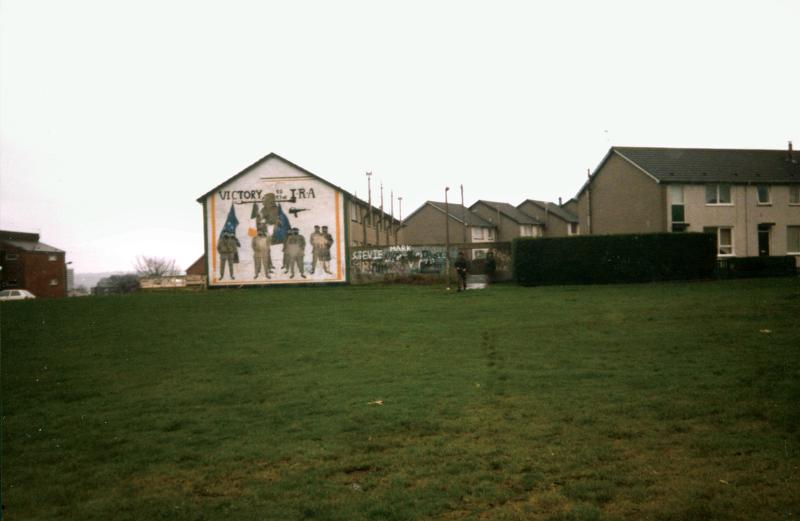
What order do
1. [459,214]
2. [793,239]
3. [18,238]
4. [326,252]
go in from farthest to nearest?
[459,214]
[793,239]
[326,252]
[18,238]

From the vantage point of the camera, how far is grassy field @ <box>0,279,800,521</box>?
481cm

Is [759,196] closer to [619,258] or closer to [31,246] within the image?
[619,258]

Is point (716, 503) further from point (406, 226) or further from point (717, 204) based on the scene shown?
point (406, 226)

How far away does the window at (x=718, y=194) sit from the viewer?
40.9m

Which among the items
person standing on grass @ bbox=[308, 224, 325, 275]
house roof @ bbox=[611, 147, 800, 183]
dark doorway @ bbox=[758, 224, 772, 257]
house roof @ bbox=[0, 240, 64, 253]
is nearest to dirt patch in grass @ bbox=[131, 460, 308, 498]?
house roof @ bbox=[0, 240, 64, 253]

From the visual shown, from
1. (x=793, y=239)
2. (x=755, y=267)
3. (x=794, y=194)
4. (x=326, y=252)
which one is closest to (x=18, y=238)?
(x=326, y=252)

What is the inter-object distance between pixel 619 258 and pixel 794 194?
2057 centimetres

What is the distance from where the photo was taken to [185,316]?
66.4ft

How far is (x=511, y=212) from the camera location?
83688mm

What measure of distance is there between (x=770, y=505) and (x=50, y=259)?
10.8 m

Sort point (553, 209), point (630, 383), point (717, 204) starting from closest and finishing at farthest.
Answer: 1. point (630, 383)
2. point (717, 204)
3. point (553, 209)

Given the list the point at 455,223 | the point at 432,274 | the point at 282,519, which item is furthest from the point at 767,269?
the point at 455,223

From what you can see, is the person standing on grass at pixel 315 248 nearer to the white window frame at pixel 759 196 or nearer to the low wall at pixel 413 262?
the low wall at pixel 413 262

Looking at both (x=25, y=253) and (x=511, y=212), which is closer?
(x=25, y=253)
